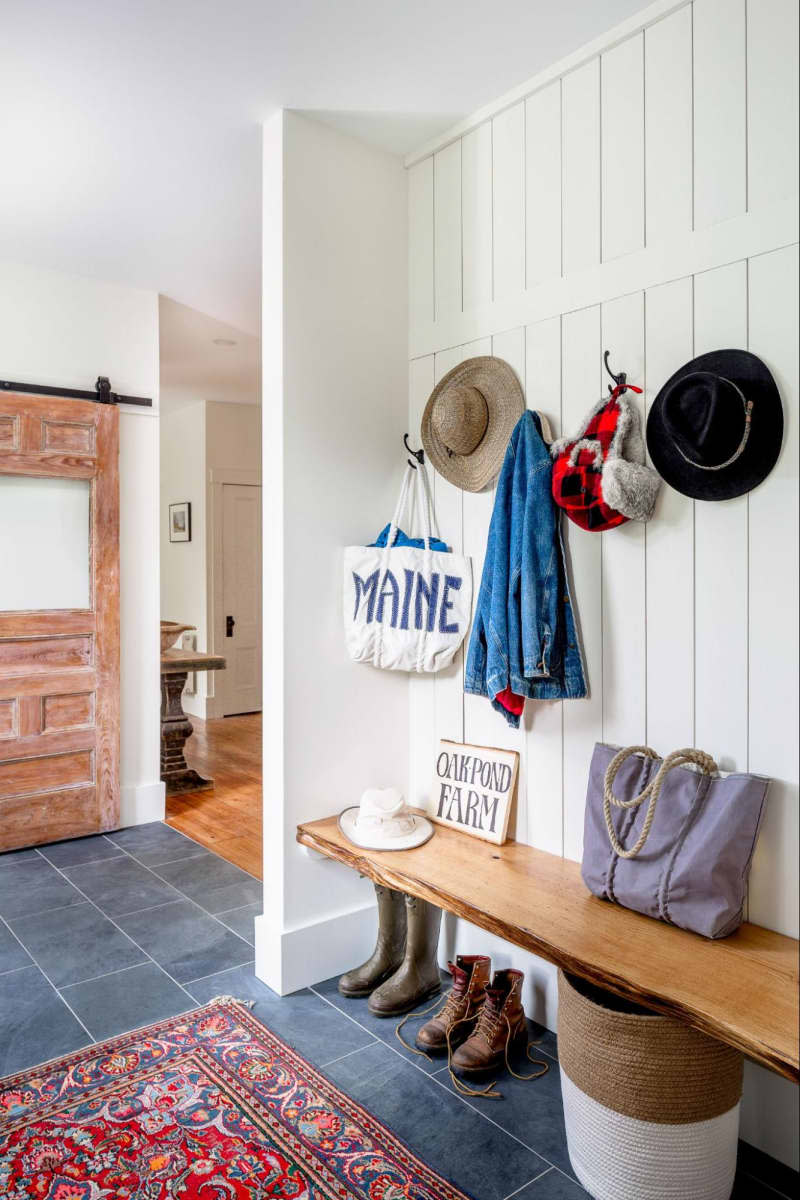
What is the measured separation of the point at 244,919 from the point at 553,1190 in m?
1.49

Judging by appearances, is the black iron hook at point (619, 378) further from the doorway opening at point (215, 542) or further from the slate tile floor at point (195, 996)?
the doorway opening at point (215, 542)

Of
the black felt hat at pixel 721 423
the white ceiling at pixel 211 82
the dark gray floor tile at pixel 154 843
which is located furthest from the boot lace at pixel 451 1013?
the white ceiling at pixel 211 82

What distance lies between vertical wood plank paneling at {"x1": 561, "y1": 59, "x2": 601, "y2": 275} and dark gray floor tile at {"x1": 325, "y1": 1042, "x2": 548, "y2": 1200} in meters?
1.96

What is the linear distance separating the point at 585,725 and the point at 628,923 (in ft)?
1.62

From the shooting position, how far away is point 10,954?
8.30ft

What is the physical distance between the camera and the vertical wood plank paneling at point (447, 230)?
7.73 feet

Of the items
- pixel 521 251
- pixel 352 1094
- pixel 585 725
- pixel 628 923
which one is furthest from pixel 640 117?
pixel 352 1094

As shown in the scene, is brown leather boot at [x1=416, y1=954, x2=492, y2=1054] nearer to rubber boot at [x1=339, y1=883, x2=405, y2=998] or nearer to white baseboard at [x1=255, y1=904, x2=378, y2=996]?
rubber boot at [x1=339, y1=883, x2=405, y2=998]

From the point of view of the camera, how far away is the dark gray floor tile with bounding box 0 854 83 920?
2879 mm

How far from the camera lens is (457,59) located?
6.61 ft

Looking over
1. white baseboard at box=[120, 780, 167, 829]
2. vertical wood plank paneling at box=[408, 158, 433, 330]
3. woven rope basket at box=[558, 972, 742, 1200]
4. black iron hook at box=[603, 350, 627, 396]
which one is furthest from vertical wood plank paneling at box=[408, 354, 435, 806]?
white baseboard at box=[120, 780, 167, 829]

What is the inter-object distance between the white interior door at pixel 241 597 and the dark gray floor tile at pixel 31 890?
330 cm

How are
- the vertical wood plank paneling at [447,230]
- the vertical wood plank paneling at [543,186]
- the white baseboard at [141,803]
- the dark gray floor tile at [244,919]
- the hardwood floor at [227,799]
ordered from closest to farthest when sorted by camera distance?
the vertical wood plank paneling at [543,186], the vertical wood plank paneling at [447,230], the dark gray floor tile at [244,919], the hardwood floor at [227,799], the white baseboard at [141,803]

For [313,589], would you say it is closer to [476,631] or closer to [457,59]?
[476,631]
